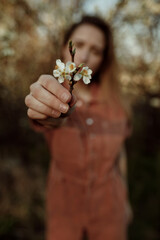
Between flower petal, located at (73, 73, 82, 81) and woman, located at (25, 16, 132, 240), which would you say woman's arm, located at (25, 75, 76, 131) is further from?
woman, located at (25, 16, 132, 240)

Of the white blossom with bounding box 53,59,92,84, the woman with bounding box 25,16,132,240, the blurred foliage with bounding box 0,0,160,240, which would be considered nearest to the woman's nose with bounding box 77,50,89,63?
the woman with bounding box 25,16,132,240

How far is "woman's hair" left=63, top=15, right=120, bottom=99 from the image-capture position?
7.56ft

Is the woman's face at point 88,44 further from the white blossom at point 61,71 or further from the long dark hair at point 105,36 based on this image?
the white blossom at point 61,71

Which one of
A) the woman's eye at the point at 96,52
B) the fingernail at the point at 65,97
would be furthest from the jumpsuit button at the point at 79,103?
the fingernail at the point at 65,97

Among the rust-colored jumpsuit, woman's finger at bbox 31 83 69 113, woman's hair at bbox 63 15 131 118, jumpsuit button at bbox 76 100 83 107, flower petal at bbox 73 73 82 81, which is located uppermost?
woman's hair at bbox 63 15 131 118

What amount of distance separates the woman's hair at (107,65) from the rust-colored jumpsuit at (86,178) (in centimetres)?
39

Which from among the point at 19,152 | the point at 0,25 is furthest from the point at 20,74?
the point at 19,152

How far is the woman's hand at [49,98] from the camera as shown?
0.79 metres

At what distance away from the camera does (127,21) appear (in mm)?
3039

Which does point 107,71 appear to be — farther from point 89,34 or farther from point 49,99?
point 49,99

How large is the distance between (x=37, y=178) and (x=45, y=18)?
2.49m

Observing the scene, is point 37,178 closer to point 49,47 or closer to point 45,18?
point 49,47

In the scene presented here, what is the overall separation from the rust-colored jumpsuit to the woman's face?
384 millimetres

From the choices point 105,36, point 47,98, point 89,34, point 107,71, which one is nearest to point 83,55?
point 89,34
